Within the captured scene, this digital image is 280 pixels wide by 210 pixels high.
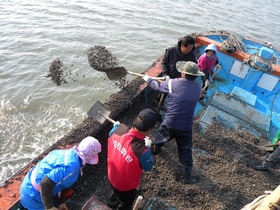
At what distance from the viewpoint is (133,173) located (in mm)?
2971

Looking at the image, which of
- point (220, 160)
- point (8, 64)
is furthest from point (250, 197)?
point (8, 64)

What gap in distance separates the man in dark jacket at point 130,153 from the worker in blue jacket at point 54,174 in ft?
1.00

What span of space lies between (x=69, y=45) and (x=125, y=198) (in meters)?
6.89

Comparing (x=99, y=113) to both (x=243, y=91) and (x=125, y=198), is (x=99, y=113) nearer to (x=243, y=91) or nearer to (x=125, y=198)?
(x=125, y=198)

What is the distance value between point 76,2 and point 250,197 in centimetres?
1195

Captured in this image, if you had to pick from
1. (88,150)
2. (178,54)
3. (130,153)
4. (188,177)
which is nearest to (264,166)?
(188,177)

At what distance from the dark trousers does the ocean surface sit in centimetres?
271

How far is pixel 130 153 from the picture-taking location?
2.83m

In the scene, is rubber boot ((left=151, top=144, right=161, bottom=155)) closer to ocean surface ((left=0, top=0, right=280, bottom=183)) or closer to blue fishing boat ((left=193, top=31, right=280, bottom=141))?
blue fishing boat ((left=193, top=31, right=280, bottom=141))

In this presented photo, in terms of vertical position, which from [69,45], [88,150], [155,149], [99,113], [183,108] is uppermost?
[88,150]

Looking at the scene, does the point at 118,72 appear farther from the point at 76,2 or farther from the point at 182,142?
the point at 76,2

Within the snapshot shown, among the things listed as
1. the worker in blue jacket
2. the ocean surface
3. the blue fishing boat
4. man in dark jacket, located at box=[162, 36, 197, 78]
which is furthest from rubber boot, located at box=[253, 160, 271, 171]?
the ocean surface

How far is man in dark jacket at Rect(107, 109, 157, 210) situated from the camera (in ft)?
9.24

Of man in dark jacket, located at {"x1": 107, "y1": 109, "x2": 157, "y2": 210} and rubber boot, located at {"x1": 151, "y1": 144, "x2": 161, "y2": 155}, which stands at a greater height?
man in dark jacket, located at {"x1": 107, "y1": 109, "x2": 157, "y2": 210}
